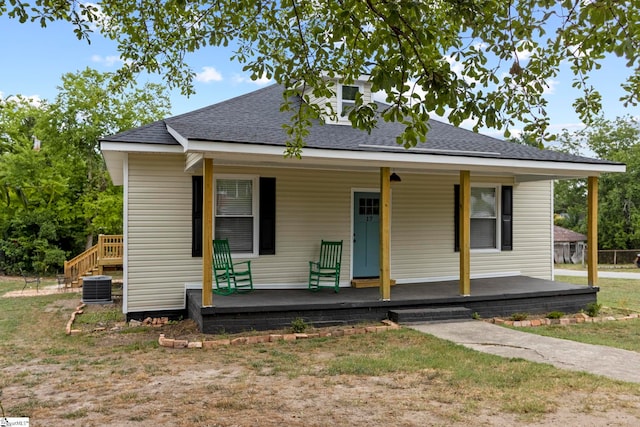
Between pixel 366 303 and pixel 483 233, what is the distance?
423 cm

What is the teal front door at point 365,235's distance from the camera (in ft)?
31.7

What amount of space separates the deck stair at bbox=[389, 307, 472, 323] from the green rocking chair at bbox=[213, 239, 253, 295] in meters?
2.58

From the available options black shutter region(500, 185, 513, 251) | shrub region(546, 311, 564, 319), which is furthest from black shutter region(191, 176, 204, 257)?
black shutter region(500, 185, 513, 251)

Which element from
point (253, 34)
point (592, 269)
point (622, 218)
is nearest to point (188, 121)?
point (253, 34)

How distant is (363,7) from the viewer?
4254 mm

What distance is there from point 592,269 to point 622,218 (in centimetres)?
A: 2391

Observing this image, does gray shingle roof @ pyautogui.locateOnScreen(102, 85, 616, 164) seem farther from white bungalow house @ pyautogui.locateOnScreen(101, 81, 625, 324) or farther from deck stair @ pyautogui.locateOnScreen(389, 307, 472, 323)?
deck stair @ pyautogui.locateOnScreen(389, 307, 472, 323)

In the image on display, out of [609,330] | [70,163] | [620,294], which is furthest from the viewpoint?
[70,163]

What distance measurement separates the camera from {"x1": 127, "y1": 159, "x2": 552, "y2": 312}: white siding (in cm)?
831

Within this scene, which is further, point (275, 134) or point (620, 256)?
point (620, 256)

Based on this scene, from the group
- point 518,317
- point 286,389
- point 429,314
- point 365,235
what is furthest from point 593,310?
point 286,389

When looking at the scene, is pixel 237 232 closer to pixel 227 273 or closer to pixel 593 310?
pixel 227 273

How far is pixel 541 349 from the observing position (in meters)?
6.03

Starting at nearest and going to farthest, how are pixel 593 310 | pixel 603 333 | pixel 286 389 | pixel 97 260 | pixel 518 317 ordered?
pixel 286 389 < pixel 603 333 < pixel 518 317 < pixel 593 310 < pixel 97 260
